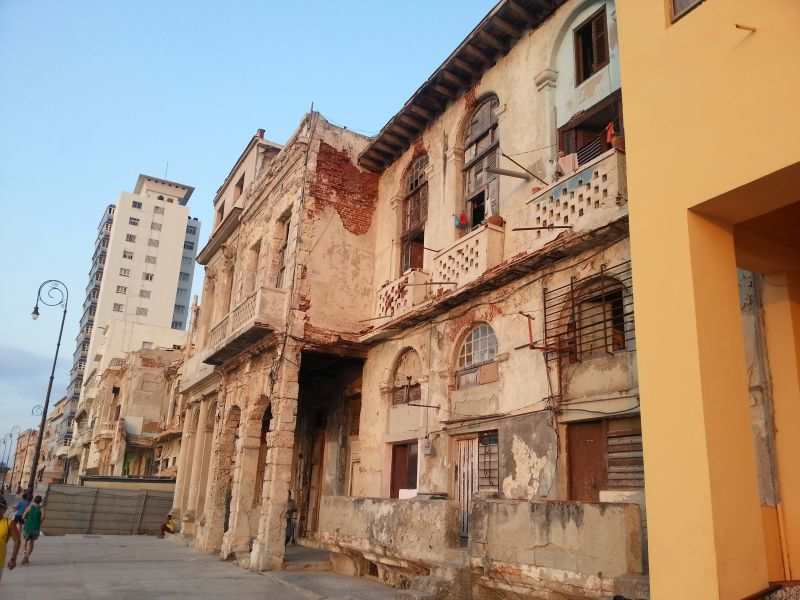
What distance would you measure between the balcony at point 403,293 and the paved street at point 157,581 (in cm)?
540

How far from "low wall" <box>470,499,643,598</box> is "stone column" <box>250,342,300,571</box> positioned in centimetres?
658

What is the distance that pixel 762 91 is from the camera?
4820mm

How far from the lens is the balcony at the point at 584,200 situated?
8820 millimetres

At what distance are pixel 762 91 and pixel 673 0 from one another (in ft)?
5.55

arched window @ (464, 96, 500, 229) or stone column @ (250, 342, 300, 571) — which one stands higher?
arched window @ (464, 96, 500, 229)

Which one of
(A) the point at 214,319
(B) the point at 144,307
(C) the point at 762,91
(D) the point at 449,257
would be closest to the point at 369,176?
(D) the point at 449,257

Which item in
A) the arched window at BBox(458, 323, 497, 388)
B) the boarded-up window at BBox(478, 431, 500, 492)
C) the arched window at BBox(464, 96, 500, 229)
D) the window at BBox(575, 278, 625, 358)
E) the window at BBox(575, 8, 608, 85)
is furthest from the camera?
the arched window at BBox(464, 96, 500, 229)

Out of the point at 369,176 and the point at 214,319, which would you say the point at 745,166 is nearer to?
the point at 369,176

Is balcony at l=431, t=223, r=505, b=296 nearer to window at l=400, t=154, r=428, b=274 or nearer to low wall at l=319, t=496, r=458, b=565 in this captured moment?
window at l=400, t=154, r=428, b=274

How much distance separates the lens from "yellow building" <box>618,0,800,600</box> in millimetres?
4680

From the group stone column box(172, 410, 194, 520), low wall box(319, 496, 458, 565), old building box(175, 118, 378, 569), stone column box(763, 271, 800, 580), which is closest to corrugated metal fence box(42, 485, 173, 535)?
stone column box(172, 410, 194, 520)

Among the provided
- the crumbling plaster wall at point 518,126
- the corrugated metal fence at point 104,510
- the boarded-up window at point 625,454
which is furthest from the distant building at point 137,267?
the boarded-up window at point 625,454

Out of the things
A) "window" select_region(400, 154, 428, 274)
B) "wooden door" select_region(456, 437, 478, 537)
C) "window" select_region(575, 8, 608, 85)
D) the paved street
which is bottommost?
the paved street

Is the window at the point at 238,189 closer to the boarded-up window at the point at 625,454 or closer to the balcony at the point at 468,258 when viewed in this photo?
the balcony at the point at 468,258
